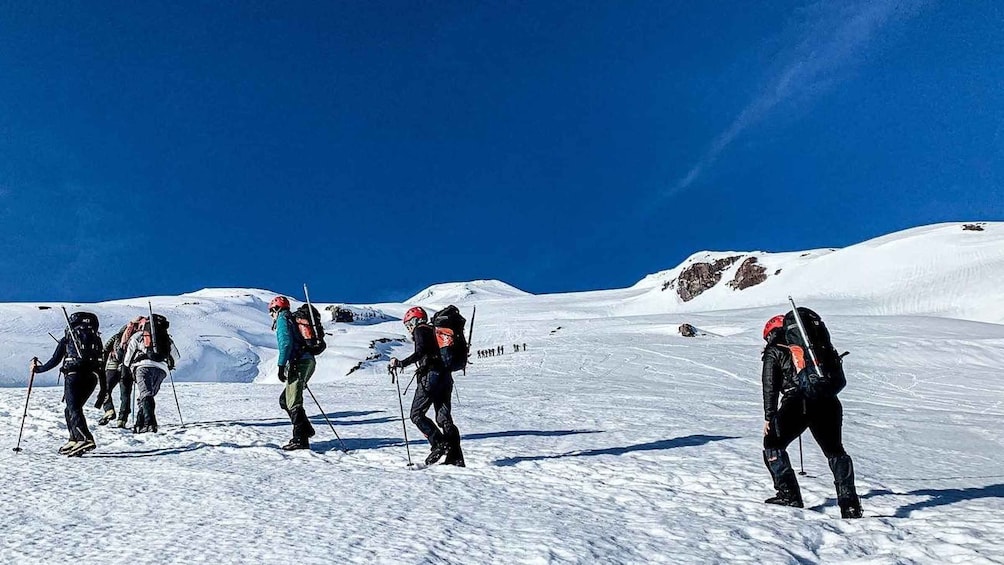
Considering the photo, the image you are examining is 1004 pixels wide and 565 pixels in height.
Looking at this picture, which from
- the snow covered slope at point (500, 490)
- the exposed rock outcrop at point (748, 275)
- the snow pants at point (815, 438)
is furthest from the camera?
the exposed rock outcrop at point (748, 275)

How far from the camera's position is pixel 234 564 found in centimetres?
404

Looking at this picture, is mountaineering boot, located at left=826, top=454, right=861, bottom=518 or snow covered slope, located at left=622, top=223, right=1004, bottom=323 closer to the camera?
mountaineering boot, located at left=826, top=454, right=861, bottom=518

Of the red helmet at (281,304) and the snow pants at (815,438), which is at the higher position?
the red helmet at (281,304)

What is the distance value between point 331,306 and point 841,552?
9542cm

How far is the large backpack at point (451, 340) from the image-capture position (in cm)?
807

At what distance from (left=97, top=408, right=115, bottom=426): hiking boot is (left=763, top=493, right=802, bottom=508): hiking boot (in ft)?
34.0

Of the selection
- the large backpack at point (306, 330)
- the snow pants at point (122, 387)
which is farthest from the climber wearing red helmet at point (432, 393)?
the snow pants at point (122, 387)

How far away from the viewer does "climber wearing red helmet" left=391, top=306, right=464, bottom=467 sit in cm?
795

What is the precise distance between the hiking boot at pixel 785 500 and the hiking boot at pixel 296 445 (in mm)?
6015

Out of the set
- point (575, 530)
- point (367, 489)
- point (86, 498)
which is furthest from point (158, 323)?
point (575, 530)

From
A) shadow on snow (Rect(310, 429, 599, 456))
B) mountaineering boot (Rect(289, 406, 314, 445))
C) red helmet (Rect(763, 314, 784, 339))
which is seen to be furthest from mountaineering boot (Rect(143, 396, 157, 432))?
red helmet (Rect(763, 314, 784, 339))

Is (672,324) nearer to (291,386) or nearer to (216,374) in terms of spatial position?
(216,374)

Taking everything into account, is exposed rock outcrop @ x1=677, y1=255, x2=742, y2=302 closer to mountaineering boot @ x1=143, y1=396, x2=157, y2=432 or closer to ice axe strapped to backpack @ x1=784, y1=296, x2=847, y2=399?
mountaineering boot @ x1=143, y1=396, x2=157, y2=432

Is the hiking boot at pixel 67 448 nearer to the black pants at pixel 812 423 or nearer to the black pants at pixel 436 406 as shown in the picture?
the black pants at pixel 436 406
